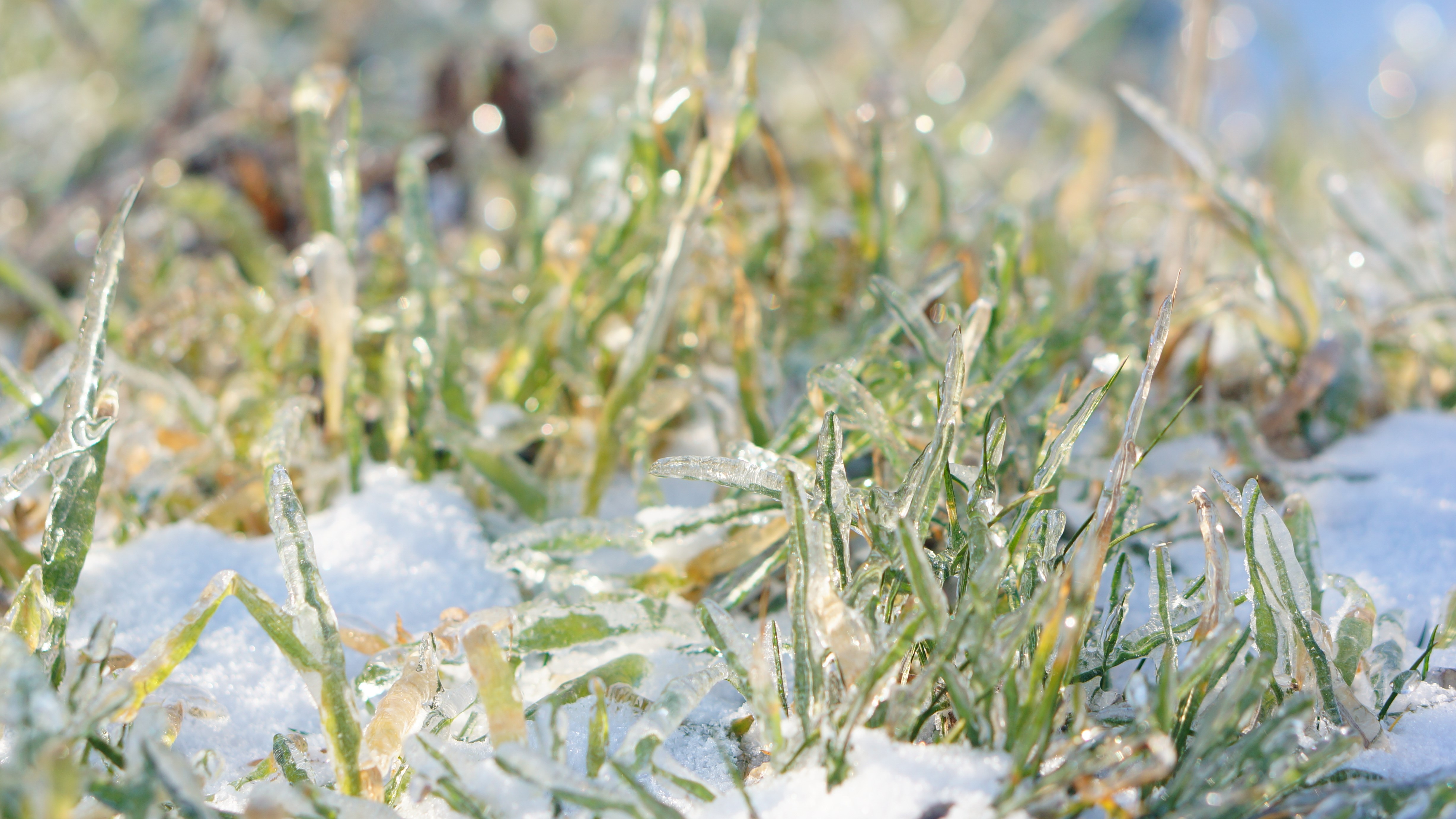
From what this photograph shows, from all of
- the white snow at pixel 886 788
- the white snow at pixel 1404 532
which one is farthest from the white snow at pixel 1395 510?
the white snow at pixel 886 788

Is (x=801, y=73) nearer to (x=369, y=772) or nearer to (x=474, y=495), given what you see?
(x=474, y=495)

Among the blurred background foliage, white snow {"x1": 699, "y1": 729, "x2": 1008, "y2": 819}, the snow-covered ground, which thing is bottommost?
white snow {"x1": 699, "y1": 729, "x2": 1008, "y2": 819}

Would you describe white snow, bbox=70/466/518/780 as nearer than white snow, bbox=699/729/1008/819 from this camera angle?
No

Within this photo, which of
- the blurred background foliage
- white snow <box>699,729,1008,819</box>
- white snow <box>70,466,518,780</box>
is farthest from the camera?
the blurred background foliage

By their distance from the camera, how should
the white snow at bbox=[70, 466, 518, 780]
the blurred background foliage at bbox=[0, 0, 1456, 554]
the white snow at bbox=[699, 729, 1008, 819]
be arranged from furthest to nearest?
the blurred background foliage at bbox=[0, 0, 1456, 554] → the white snow at bbox=[70, 466, 518, 780] → the white snow at bbox=[699, 729, 1008, 819]

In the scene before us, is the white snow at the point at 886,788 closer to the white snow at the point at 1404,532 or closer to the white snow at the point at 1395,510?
the white snow at the point at 1404,532

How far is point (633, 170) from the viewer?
3.91ft

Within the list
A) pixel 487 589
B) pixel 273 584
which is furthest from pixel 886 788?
pixel 273 584

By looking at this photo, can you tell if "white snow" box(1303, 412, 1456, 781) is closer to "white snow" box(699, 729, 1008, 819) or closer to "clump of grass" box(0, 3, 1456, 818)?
Answer: "clump of grass" box(0, 3, 1456, 818)

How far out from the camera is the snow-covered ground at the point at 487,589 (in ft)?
1.88

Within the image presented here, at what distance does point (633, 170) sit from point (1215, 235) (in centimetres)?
76

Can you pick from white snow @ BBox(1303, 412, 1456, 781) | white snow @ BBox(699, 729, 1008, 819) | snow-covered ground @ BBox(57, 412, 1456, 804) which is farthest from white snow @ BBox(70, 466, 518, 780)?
white snow @ BBox(1303, 412, 1456, 781)

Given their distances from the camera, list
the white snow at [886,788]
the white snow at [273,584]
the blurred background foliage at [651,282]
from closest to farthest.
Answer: the white snow at [886,788] < the white snow at [273,584] < the blurred background foliage at [651,282]

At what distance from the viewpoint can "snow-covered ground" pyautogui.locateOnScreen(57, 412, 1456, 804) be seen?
57cm
